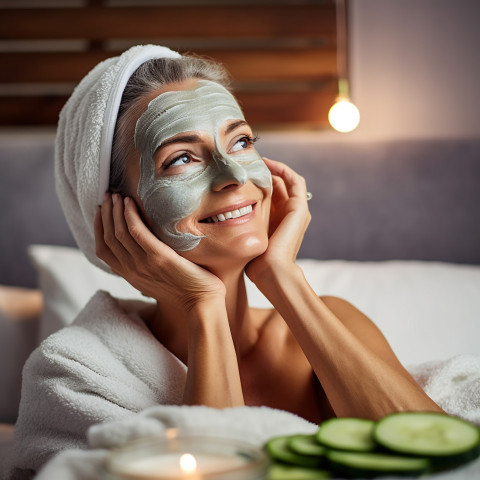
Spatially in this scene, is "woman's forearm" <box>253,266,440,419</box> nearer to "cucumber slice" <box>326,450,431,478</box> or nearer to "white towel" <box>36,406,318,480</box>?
"white towel" <box>36,406,318,480</box>

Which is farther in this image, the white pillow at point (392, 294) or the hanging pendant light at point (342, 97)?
the hanging pendant light at point (342, 97)

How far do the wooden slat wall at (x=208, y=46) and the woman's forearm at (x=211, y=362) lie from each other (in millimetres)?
1403

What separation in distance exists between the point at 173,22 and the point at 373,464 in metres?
2.15

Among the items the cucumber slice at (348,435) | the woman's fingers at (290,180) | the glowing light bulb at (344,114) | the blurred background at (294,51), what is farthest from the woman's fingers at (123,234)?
the blurred background at (294,51)

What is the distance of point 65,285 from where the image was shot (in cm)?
206

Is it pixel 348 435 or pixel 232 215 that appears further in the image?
pixel 232 215

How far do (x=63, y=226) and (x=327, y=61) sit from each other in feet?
4.09

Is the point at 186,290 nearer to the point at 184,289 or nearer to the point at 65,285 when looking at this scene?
the point at 184,289

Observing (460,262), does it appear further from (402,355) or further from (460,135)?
(402,355)

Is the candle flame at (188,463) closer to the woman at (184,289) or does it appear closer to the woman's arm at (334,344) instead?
the woman at (184,289)

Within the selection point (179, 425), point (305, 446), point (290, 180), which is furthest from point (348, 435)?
point (290, 180)

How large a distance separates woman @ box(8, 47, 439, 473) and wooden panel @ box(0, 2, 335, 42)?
0.99 meters

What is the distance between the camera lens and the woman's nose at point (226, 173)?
1.40 m

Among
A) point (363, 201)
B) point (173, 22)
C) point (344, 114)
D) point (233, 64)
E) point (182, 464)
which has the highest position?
point (173, 22)
